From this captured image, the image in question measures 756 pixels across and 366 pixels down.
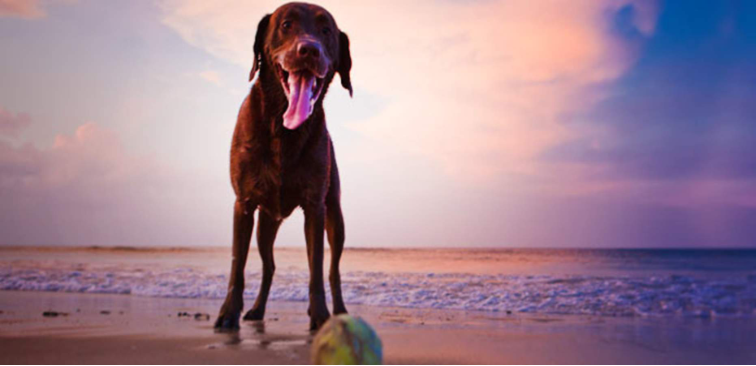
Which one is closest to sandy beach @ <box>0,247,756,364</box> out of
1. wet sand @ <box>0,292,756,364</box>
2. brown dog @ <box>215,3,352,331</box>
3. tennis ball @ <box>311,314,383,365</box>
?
wet sand @ <box>0,292,756,364</box>

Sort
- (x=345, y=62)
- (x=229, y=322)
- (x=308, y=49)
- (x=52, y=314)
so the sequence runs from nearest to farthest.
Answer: (x=308, y=49)
(x=229, y=322)
(x=345, y=62)
(x=52, y=314)

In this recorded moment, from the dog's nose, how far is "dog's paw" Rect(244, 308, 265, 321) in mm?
2583

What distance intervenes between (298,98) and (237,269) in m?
1.45

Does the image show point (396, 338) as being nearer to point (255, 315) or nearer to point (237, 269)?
point (237, 269)

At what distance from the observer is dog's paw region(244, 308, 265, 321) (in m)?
5.80

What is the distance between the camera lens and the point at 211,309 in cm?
743

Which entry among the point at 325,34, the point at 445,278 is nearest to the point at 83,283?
the point at 445,278

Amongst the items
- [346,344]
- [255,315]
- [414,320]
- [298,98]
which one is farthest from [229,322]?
[346,344]

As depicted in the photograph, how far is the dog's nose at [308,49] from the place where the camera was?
4.34 metres

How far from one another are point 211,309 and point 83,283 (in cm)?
479

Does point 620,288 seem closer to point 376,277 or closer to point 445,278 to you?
point 445,278

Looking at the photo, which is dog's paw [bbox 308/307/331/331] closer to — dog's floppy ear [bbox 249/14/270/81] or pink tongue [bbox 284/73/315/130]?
pink tongue [bbox 284/73/315/130]

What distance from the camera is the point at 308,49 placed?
4.34 m

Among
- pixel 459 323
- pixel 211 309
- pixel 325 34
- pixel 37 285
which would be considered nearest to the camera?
pixel 325 34
